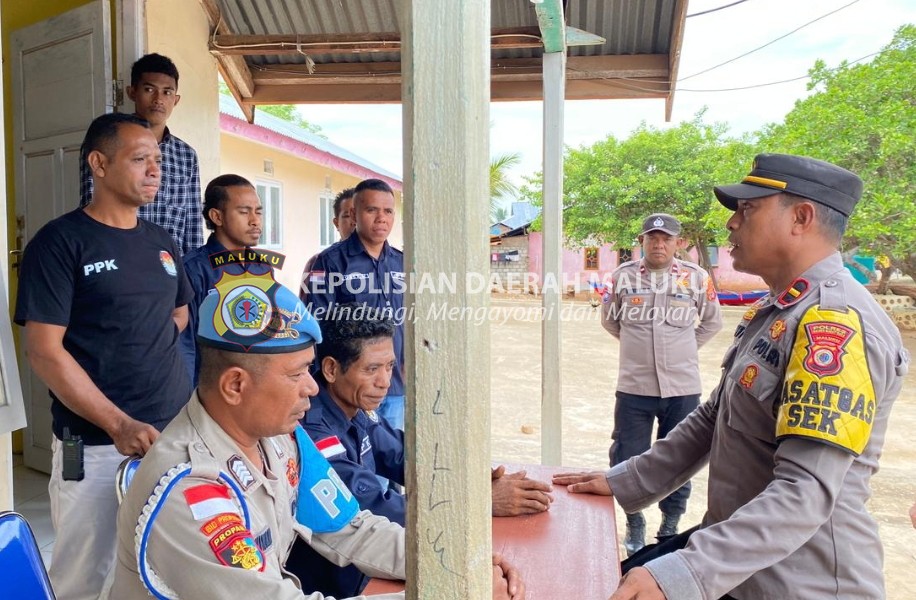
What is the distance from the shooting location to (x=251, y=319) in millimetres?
1418

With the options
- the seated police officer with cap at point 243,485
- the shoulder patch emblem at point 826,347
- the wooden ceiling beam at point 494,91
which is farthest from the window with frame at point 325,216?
the shoulder patch emblem at point 826,347

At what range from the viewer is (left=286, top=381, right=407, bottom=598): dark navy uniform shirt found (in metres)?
1.81

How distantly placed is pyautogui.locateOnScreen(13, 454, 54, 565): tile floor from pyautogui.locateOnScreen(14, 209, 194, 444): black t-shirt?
1.68m

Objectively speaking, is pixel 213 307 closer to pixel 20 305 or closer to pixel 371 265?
pixel 20 305

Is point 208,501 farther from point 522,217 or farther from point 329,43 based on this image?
point 522,217

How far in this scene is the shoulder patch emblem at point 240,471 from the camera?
1.36m

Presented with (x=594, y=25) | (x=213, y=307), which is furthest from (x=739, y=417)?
(x=594, y=25)

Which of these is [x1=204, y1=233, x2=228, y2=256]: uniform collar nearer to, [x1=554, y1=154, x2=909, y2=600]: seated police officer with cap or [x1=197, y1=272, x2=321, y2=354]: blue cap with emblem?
[x1=197, y1=272, x2=321, y2=354]: blue cap with emblem

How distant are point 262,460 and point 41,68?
3679 millimetres

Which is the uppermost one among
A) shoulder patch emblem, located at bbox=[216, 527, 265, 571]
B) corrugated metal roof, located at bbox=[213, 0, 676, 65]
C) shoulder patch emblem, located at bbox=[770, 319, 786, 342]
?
corrugated metal roof, located at bbox=[213, 0, 676, 65]

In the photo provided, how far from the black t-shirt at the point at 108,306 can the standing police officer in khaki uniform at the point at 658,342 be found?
2.76m

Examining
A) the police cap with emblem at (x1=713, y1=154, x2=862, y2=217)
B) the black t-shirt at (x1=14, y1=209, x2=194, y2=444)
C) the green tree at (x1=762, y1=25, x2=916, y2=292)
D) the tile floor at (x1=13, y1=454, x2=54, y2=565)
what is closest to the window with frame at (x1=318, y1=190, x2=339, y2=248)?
the green tree at (x1=762, y1=25, x2=916, y2=292)

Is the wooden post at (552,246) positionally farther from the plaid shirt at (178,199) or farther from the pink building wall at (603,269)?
the pink building wall at (603,269)

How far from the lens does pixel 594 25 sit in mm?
4816
